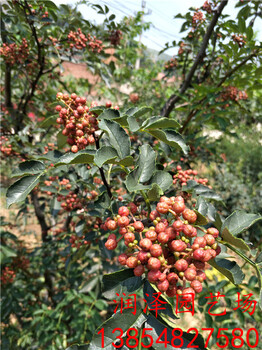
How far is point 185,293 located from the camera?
2.18 ft

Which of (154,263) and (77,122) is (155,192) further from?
(77,122)

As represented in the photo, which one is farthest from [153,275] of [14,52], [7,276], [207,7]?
[207,7]

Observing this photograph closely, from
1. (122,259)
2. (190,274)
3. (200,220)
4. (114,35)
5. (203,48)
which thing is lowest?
(122,259)

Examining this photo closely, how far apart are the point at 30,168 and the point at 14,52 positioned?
1.61 meters

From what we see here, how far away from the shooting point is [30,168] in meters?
0.86

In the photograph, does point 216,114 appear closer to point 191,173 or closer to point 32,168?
point 191,173

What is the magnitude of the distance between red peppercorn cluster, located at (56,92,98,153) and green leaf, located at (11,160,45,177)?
0.14 m

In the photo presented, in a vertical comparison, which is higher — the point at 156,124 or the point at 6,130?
the point at 156,124

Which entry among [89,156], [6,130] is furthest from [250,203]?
[89,156]

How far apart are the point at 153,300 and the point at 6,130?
2175 millimetres

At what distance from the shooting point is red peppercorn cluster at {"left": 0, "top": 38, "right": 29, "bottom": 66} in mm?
1914

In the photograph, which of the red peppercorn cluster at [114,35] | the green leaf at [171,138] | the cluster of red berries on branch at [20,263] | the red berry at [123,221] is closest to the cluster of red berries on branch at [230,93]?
the red peppercorn cluster at [114,35]

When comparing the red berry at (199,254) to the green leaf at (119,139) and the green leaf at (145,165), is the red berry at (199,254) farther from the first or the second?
the green leaf at (119,139)

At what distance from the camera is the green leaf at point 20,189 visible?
770mm
